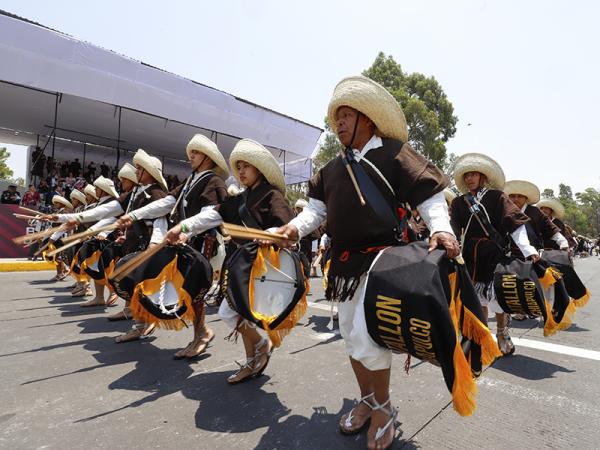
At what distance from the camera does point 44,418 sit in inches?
93.3

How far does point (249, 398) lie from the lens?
8.84 feet

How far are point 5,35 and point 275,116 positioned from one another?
29.0ft

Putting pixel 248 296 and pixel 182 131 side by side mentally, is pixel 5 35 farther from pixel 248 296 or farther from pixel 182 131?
pixel 248 296

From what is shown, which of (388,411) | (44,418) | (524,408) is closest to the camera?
(388,411)

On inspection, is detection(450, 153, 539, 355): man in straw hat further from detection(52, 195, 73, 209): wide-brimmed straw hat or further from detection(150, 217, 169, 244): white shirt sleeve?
detection(52, 195, 73, 209): wide-brimmed straw hat

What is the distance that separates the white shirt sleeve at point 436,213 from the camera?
2041 mm

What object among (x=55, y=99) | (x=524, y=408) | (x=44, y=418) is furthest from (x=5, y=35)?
(x=524, y=408)

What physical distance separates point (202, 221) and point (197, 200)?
0.48m

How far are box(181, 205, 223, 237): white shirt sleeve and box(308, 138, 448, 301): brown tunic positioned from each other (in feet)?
4.17

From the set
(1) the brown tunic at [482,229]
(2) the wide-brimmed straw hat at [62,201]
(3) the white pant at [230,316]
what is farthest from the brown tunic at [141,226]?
(2) the wide-brimmed straw hat at [62,201]

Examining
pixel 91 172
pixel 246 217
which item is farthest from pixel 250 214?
pixel 91 172

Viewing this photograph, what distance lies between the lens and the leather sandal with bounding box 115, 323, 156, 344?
405 centimetres

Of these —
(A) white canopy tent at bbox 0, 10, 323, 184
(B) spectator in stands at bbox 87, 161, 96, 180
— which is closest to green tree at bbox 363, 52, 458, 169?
(A) white canopy tent at bbox 0, 10, 323, 184

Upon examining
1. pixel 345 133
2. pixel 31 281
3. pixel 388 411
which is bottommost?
pixel 31 281
